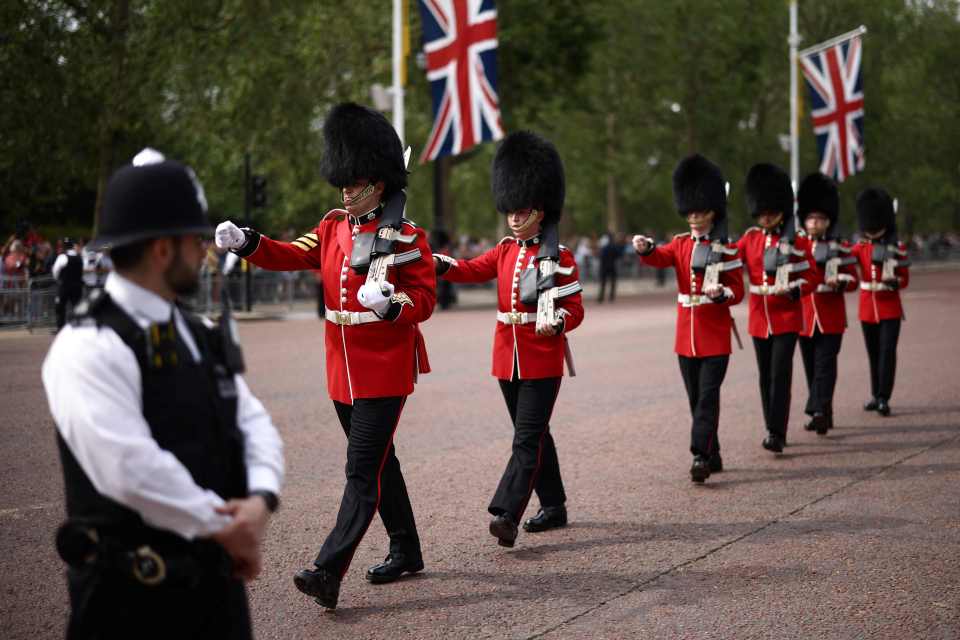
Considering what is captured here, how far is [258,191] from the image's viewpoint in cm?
2427

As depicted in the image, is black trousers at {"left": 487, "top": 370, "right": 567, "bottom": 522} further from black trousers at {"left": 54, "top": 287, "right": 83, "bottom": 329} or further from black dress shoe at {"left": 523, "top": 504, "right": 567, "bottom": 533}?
black trousers at {"left": 54, "top": 287, "right": 83, "bottom": 329}

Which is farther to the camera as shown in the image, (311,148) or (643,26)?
(643,26)

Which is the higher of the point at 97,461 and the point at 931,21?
the point at 931,21

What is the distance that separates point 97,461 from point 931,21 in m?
54.6

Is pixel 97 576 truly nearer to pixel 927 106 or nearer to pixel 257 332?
pixel 257 332

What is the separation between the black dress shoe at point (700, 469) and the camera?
22.4 ft

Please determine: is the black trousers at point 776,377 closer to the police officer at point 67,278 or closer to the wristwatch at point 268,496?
the wristwatch at point 268,496

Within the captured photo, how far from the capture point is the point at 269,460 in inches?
106

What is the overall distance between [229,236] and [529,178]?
1992 millimetres

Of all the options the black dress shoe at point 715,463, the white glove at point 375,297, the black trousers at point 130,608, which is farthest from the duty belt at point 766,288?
the black trousers at point 130,608

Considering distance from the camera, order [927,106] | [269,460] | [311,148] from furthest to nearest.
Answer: [927,106] → [311,148] → [269,460]

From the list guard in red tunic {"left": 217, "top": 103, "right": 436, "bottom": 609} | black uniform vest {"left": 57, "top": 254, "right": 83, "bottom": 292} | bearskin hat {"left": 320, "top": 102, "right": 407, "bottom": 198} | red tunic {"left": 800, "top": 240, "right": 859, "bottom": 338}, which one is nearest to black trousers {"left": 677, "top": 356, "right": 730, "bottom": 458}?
red tunic {"left": 800, "top": 240, "right": 859, "bottom": 338}

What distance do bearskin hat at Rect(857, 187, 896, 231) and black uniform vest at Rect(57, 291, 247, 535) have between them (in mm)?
9167

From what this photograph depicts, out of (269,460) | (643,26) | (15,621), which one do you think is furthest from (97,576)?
(643,26)
